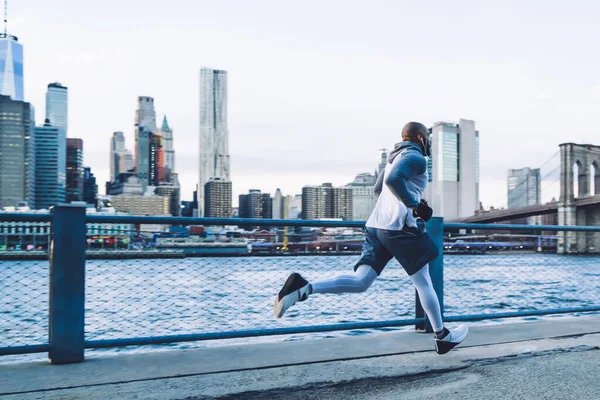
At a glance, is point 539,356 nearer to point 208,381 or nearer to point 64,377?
point 208,381

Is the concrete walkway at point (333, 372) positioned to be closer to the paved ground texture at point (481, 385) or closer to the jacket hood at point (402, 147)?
the paved ground texture at point (481, 385)

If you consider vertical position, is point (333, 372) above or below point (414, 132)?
below

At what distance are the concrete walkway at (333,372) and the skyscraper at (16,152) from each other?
473 feet

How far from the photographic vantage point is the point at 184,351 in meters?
4.15

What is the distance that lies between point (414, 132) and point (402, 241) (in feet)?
2.24

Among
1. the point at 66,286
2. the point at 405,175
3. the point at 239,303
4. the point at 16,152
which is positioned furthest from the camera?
the point at 16,152

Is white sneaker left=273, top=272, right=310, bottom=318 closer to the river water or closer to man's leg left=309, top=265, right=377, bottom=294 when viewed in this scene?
man's leg left=309, top=265, right=377, bottom=294

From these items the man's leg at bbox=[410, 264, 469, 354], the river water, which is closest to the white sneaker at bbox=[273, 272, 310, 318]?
the man's leg at bbox=[410, 264, 469, 354]

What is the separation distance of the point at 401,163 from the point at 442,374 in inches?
49.8

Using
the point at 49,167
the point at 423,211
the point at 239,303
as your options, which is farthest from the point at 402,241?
the point at 49,167

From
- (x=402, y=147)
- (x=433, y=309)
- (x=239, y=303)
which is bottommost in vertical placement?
(x=239, y=303)

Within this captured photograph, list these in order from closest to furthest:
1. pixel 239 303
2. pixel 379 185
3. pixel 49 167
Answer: pixel 379 185, pixel 239 303, pixel 49 167

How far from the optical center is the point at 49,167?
154 m

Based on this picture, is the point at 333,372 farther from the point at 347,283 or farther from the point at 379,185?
the point at 379,185
